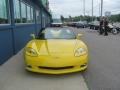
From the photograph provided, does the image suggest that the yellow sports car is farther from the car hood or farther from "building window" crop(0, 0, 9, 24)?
"building window" crop(0, 0, 9, 24)

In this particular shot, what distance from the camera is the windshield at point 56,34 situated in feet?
25.9

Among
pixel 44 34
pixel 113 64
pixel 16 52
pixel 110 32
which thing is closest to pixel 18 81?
pixel 44 34

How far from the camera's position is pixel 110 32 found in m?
26.7

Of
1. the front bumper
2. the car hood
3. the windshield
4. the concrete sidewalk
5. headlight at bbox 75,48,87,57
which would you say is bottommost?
the concrete sidewalk

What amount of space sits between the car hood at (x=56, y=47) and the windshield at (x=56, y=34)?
796 mm

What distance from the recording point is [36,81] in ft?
18.8

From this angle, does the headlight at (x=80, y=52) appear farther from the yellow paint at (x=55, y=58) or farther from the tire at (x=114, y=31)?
the tire at (x=114, y=31)

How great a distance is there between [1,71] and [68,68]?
7.05ft

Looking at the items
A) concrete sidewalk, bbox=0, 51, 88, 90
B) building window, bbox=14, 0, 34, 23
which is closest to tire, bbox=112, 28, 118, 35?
building window, bbox=14, 0, 34, 23

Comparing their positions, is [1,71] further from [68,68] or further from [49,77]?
[68,68]

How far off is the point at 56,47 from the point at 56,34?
169 cm

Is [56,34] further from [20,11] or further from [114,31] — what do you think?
[114,31]

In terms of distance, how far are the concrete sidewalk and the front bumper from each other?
8.0 inches

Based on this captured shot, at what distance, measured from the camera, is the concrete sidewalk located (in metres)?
5.26
